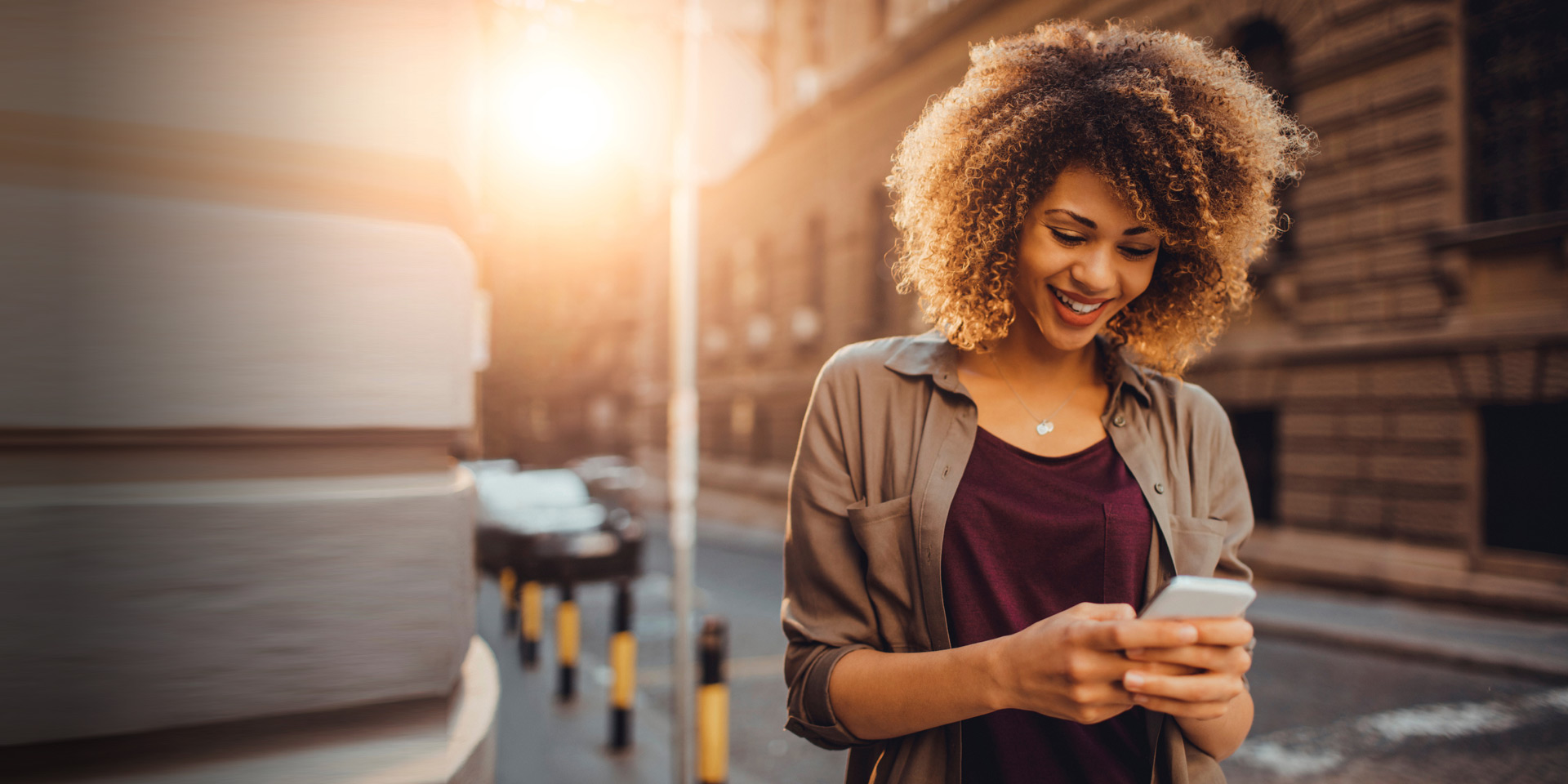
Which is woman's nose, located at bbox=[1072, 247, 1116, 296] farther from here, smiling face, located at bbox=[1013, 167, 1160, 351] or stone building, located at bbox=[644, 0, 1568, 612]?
stone building, located at bbox=[644, 0, 1568, 612]

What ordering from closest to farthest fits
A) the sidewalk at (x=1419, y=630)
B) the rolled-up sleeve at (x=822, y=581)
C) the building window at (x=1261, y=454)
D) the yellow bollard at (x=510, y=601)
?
the rolled-up sleeve at (x=822, y=581)
the sidewalk at (x=1419, y=630)
the yellow bollard at (x=510, y=601)
the building window at (x=1261, y=454)

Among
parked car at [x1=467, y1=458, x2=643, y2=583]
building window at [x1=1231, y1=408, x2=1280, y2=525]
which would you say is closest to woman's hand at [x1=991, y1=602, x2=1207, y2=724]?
parked car at [x1=467, y1=458, x2=643, y2=583]

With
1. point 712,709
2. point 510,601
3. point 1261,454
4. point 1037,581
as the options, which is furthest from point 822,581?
point 1261,454

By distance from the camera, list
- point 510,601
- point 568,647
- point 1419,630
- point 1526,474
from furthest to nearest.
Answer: point 510,601 → point 1526,474 → point 1419,630 → point 568,647

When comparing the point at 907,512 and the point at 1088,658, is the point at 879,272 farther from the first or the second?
the point at 1088,658

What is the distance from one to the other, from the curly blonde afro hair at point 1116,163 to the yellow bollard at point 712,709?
2.89 meters

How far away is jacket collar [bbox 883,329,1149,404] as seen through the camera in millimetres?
1580

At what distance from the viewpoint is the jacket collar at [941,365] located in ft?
5.18

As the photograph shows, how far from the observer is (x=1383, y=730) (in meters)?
5.56

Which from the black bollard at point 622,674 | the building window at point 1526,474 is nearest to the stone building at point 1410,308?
the building window at point 1526,474

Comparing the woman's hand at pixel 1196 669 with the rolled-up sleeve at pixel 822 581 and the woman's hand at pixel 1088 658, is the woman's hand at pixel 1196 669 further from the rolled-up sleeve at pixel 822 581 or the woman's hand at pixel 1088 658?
the rolled-up sleeve at pixel 822 581

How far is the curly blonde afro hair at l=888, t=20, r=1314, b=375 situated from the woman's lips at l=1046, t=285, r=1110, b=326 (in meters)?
0.12

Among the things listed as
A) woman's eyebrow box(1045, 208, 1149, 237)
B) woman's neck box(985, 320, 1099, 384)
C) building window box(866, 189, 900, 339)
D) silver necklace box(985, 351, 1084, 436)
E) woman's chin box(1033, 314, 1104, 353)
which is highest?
building window box(866, 189, 900, 339)

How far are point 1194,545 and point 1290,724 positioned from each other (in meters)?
5.24
